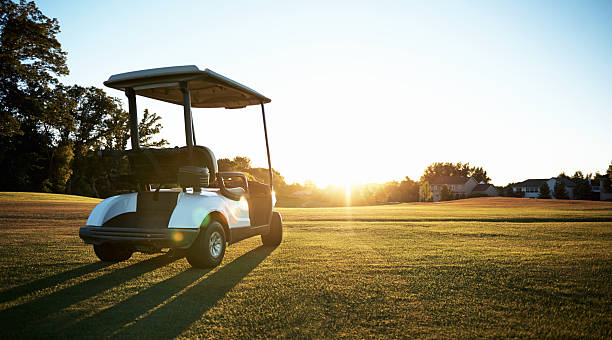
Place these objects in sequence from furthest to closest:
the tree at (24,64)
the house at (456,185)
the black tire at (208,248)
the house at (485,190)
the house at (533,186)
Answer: the house at (456,185) → the house at (485,190) → the house at (533,186) → the tree at (24,64) → the black tire at (208,248)

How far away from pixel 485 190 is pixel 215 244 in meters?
109

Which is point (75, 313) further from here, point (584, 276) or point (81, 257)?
point (584, 276)

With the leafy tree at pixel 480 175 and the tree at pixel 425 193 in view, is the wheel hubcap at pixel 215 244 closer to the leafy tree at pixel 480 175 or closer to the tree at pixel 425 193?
the tree at pixel 425 193

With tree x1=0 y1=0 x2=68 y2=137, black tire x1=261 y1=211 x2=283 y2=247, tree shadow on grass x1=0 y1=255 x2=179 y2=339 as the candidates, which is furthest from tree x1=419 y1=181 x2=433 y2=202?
tree shadow on grass x1=0 y1=255 x2=179 y2=339

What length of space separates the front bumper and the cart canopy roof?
2.17 meters

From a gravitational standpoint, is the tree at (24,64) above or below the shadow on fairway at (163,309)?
above

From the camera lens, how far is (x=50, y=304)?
3.88 metres

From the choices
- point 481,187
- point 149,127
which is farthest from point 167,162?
point 481,187

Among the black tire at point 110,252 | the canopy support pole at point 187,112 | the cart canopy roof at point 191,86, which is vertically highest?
the cart canopy roof at point 191,86

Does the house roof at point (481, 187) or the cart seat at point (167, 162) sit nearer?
the cart seat at point (167, 162)

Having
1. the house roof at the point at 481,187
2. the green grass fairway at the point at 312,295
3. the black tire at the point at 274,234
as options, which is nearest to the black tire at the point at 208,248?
the green grass fairway at the point at 312,295

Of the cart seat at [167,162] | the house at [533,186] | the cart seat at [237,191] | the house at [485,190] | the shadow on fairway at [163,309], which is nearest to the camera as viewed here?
the shadow on fairway at [163,309]

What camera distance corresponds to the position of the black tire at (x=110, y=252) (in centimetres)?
606

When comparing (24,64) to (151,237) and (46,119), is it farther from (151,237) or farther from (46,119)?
(151,237)
